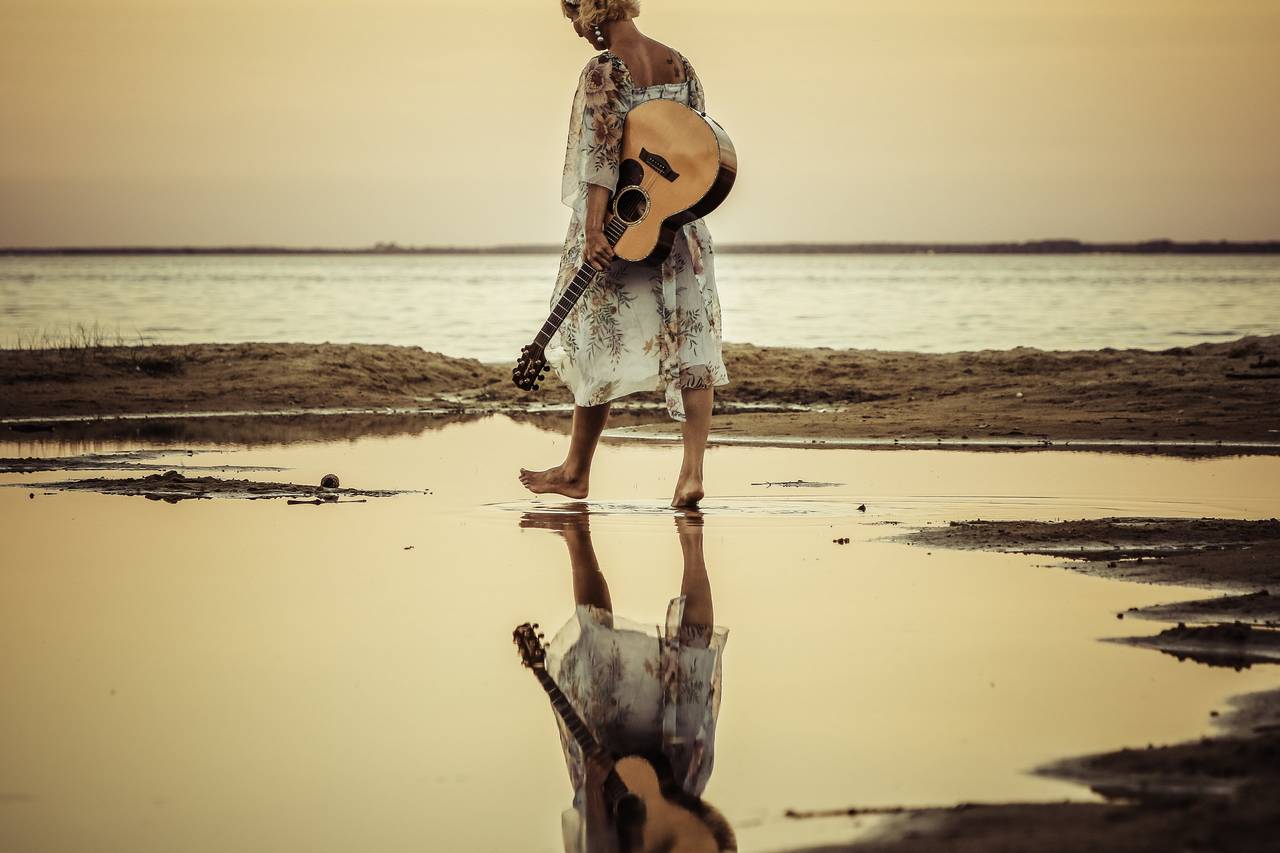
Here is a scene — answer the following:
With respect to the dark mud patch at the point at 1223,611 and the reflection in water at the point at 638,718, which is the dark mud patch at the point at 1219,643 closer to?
the dark mud patch at the point at 1223,611

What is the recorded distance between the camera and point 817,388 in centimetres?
1363

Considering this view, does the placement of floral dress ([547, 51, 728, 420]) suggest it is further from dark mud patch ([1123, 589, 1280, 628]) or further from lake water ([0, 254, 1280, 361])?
lake water ([0, 254, 1280, 361])

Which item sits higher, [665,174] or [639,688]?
[665,174]

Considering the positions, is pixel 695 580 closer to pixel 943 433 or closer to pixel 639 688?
pixel 639 688

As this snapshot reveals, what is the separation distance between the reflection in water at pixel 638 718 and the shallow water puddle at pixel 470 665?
1.9 inches

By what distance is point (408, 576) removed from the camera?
5.00 meters

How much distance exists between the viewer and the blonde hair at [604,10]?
6684mm

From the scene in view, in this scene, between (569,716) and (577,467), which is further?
(577,467)

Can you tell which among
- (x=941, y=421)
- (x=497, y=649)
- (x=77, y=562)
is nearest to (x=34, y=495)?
(x=77, y=562)

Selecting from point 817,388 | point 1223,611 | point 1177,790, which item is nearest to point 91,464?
point 1223,611

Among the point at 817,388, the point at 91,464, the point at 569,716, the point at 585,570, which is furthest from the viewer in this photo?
the point at 817,388

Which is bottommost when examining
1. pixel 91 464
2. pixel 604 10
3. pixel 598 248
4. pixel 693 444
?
pixel 91 464

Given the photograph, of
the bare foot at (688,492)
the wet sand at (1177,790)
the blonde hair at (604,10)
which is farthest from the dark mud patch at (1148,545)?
the blonde hair at (604,10)

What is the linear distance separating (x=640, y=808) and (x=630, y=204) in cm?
423
